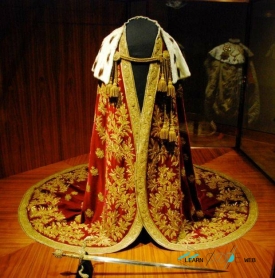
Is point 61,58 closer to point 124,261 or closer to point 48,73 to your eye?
point 48,73

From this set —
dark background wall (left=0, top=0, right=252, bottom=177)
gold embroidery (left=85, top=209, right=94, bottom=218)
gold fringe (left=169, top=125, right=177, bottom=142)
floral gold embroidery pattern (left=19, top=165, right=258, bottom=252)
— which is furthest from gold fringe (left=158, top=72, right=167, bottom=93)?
dark background wall (left=0, top=0, right=252, bottom=177)

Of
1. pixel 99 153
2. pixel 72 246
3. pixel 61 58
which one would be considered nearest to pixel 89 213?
A: pixel 72 246

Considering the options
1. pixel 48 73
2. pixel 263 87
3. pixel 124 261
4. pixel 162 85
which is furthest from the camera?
pixel 263 87

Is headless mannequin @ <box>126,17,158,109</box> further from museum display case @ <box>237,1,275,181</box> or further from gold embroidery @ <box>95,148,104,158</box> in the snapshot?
museum display case @ <box>237,1,275,181</box>

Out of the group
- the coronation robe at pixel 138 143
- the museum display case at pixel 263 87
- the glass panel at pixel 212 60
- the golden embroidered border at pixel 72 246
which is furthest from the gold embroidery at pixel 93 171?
the glass panel at pixel 212 60

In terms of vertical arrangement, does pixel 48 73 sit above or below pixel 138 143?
above

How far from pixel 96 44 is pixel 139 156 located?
179 centimetres

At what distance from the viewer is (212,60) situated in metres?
3.61

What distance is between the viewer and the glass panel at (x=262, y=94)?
127 inches

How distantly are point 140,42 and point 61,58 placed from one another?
1543mm

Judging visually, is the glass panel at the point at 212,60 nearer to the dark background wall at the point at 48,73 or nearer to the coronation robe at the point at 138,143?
the dark background wall at the point at 48,73

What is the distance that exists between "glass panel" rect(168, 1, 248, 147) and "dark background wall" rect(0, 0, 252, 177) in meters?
0.01

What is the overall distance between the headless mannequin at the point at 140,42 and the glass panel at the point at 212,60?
5.19 ft

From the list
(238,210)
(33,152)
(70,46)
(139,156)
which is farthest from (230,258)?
(70,46)
